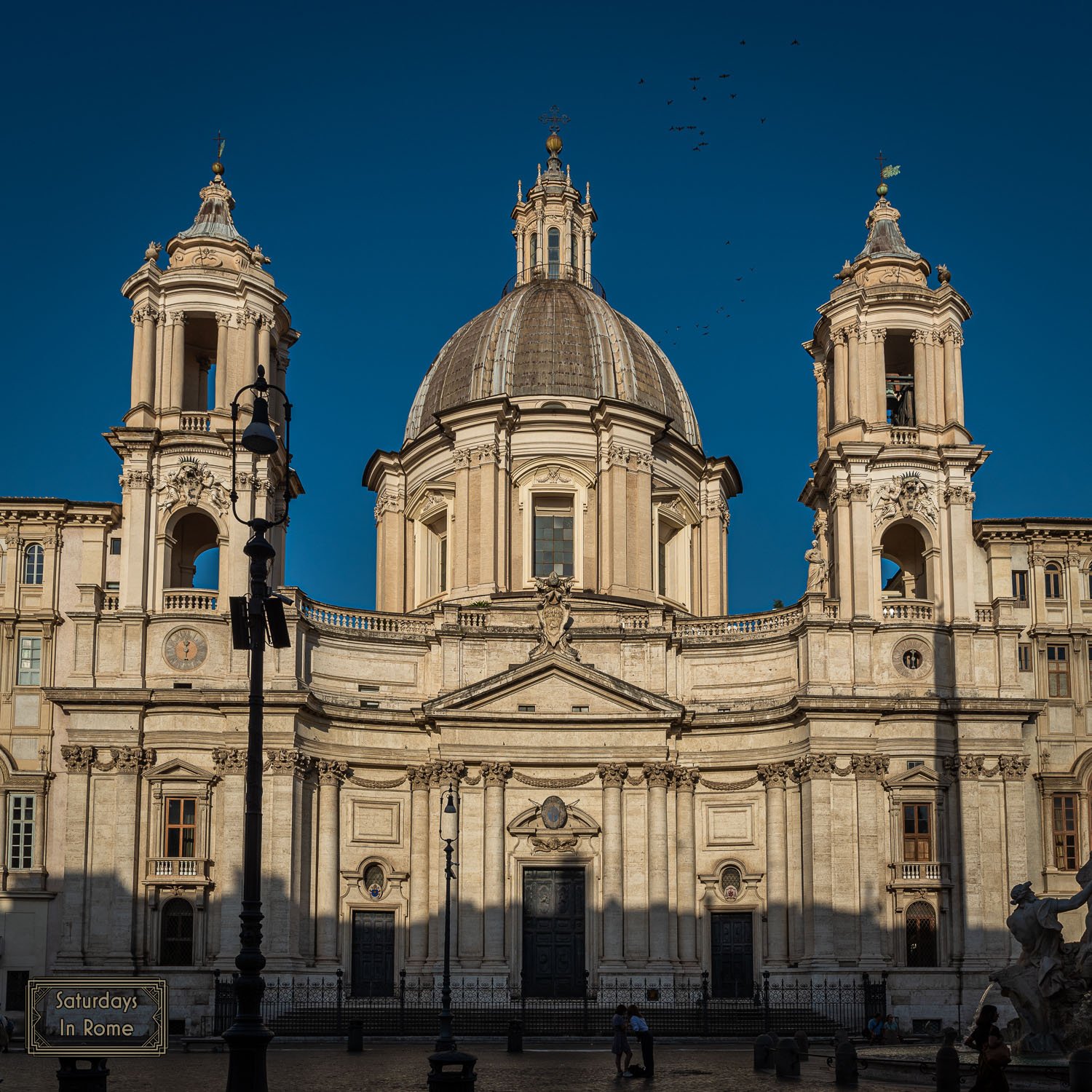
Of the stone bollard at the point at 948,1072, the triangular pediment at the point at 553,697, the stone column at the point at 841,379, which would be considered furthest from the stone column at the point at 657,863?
the stone bollard at the point at 948,1072

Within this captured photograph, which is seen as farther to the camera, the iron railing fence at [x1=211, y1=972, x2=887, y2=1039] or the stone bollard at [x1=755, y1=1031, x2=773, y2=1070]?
the iron railing fence at [x1=211, y1=972, x2=887, y2=1039]

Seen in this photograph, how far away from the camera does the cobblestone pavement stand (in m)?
29.8

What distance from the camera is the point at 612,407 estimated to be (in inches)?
2442

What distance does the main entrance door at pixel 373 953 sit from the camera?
2132 inches

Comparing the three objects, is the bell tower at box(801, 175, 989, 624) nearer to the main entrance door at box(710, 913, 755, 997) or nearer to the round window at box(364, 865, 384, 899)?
the main entrance door at box(710, 913, 755, 997)

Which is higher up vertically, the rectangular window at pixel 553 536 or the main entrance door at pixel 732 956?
the rectangular window at pixel 553 536

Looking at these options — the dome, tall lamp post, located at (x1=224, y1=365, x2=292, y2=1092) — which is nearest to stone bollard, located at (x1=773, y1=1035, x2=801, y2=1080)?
tall lamp post, located at (x1=224, y1=365, x2=292, y2=1092)

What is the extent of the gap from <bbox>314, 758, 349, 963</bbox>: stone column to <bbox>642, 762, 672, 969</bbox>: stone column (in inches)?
397

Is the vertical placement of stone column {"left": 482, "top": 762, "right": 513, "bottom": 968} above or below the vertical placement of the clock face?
below

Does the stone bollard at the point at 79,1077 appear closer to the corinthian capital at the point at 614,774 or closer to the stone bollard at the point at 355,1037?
the stone bollard at the point at 355,1037

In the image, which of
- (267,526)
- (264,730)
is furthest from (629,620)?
(267,526)

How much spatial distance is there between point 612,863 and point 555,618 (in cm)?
835

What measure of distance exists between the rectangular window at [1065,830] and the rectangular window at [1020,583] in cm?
704

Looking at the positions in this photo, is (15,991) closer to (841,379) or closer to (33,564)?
(33,564)
